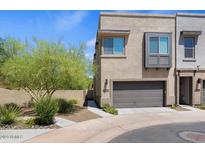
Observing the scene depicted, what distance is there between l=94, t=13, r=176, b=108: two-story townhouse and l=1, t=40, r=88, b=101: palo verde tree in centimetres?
360

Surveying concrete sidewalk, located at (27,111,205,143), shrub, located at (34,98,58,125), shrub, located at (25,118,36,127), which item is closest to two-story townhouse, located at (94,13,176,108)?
concrete sidewalk, located at (27,111,205,143)

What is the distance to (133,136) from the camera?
9305 millimetres

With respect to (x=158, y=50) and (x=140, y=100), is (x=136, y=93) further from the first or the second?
(x=158, y=50)

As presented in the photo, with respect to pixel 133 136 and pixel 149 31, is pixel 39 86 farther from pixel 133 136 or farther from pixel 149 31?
pixel 149 31

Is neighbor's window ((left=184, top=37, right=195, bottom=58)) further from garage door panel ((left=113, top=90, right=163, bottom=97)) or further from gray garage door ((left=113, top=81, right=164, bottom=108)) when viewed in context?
garage door panel ((left=113, top=90, right=163, bottom=97))

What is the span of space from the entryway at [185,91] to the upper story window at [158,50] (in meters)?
3.06

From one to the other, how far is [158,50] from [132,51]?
7.26 ft

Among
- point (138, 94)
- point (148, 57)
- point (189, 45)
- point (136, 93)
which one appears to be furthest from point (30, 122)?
point (189, 45)

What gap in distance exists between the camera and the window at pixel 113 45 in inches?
680

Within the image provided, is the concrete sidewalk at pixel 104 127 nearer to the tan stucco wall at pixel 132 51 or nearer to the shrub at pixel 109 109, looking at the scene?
the shrub at pixel 109 109

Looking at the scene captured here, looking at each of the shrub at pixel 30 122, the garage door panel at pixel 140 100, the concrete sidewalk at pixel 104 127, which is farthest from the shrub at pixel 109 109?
the shrub at pixel 30 122

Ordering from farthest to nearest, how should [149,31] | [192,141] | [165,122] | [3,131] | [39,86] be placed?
[149,31] < [39,86] < [165,122] < [3,131] < [192,141]

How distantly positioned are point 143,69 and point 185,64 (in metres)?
3.91

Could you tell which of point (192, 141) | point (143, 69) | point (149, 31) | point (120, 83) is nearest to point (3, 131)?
point (192, 141)
